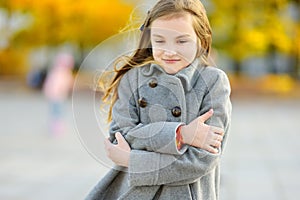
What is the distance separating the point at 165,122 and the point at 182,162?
157 mm

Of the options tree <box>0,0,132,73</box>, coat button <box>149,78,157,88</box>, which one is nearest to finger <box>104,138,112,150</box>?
coat button <box>149,78,157,88</box>

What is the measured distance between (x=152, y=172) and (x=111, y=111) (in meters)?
0.33

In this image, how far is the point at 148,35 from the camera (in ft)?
8.71

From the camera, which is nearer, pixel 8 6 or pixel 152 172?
pixel 152 172

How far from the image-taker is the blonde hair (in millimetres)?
2574

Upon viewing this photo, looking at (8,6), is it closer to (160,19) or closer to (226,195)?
(226,195)

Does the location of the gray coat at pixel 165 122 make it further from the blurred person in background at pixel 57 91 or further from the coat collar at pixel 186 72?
the blurred person in background at pixel 57 91

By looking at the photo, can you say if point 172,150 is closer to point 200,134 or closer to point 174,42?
point 200,134

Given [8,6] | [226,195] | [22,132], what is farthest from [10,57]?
[226,195]

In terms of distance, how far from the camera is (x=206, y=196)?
267cm

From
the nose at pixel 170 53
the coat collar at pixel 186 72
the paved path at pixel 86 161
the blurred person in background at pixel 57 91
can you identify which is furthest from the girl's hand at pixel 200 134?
the blurred person in background at pixel 57 91

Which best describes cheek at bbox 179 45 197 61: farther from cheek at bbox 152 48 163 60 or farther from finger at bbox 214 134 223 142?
finger at bbox 214 134 223 142

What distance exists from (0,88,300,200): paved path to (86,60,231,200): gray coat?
0.21 meters

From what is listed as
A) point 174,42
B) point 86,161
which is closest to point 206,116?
point 174,42
